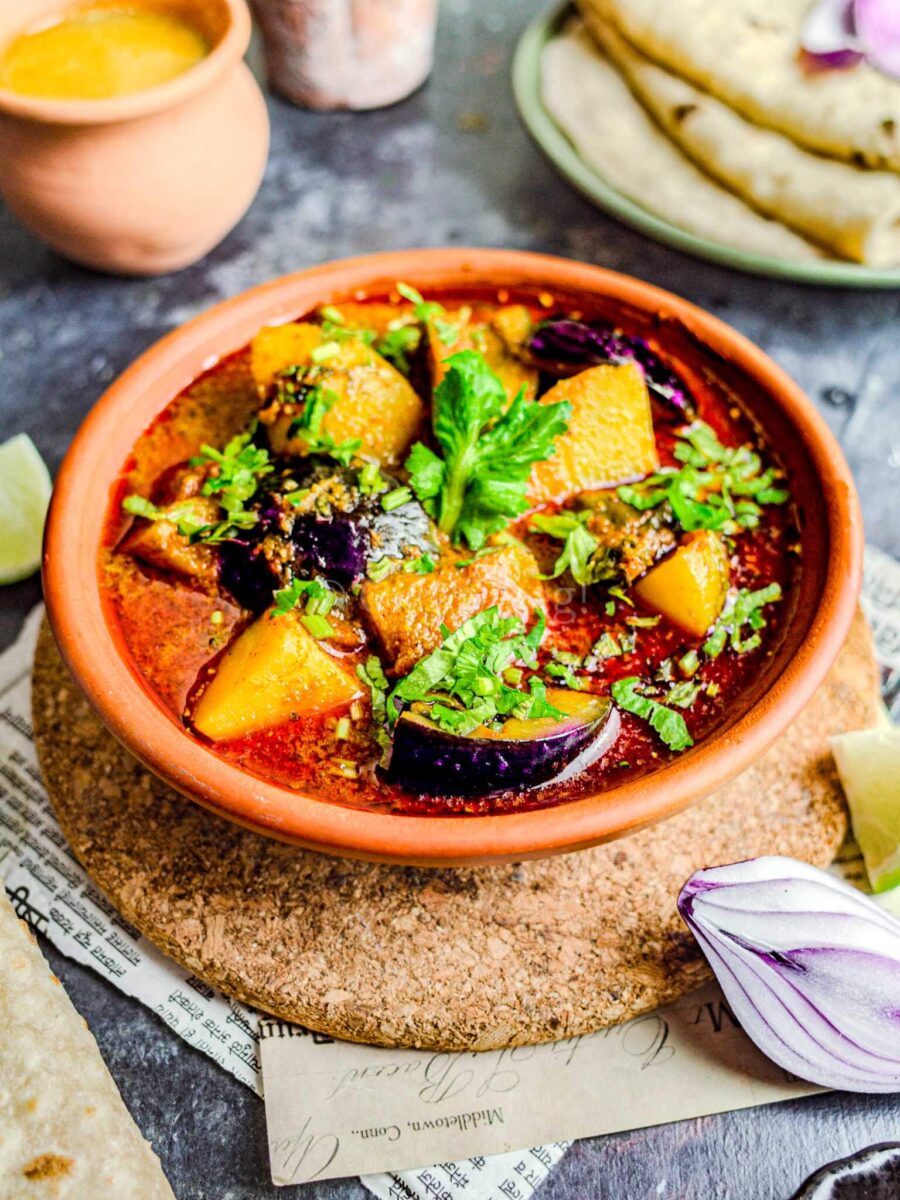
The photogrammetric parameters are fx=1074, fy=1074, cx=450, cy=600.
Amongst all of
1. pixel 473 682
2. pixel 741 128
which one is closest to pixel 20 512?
pixel 473 682

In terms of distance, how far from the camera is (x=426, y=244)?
142 inches

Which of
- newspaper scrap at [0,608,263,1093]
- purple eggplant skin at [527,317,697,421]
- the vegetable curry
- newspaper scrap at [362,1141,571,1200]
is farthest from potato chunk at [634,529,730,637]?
newspaper scrap at [0,608,263,1093]

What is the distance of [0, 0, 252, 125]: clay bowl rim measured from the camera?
2668 millimetres

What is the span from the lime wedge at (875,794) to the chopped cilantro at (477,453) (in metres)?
0.88

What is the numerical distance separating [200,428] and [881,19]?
2.43 meters

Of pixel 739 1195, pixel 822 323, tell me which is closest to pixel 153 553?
pixel 739 1195

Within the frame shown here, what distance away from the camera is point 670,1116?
77.9 inches

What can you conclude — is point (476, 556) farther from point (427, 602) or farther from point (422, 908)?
point (422, 908)

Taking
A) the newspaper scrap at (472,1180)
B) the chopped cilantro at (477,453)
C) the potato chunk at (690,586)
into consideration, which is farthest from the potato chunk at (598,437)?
the newspaper scrap at (472,1180)

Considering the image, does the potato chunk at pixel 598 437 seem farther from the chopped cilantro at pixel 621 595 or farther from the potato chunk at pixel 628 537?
the chopped cilantro at pixel 621 595

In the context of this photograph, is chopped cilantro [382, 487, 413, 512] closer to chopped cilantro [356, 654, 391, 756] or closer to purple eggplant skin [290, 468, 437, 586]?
purple eggplant skin [290, 468, 437, 586]

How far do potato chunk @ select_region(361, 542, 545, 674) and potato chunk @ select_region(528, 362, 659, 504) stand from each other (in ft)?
1.01

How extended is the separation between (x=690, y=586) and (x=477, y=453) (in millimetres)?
507

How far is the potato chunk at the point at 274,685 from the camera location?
199 centimetres
